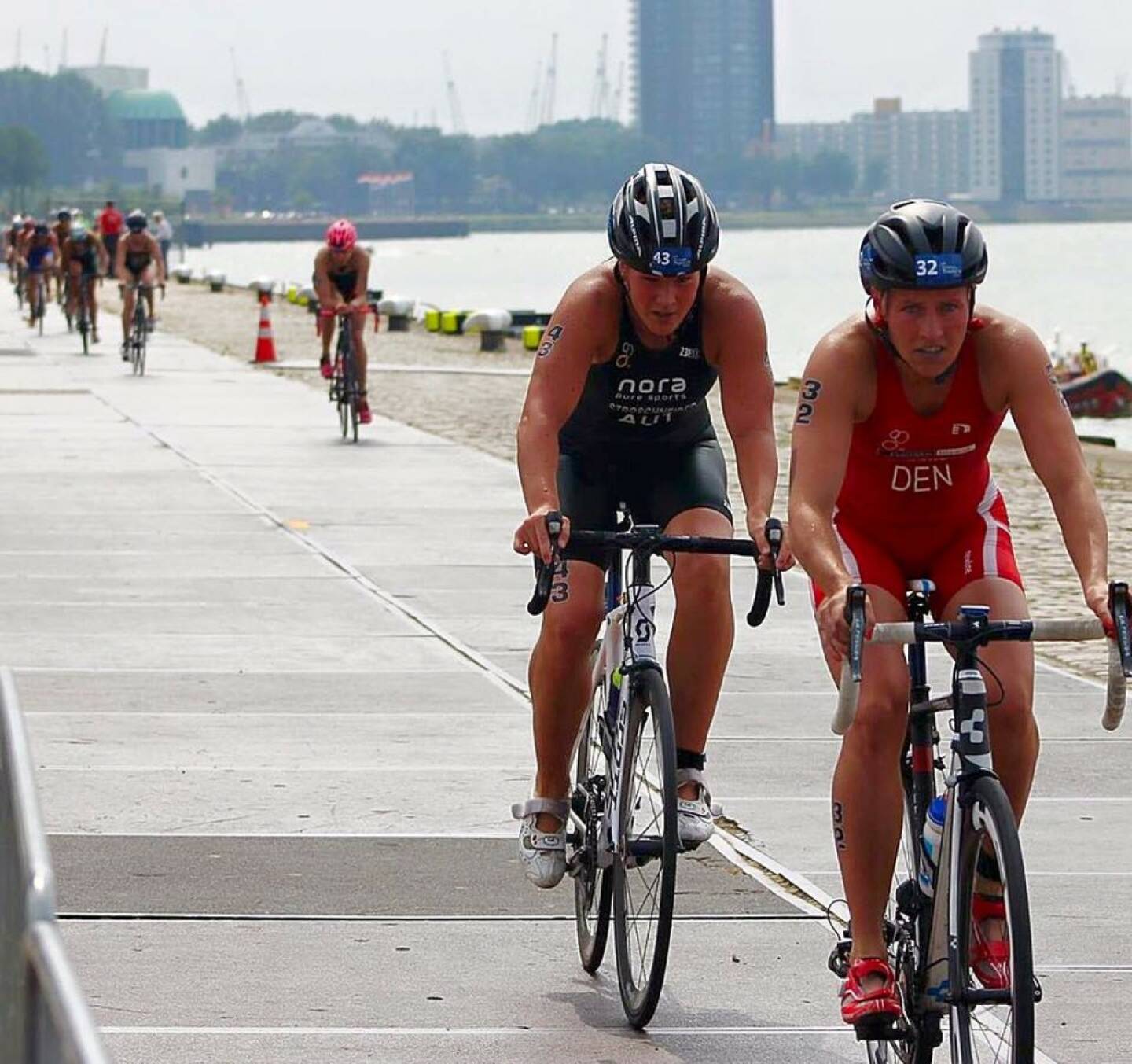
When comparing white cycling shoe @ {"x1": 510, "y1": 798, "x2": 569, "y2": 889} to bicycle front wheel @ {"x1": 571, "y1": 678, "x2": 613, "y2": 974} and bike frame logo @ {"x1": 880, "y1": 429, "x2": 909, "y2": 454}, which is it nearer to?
bicycle front wheel @ {"x1": 571, "y1": 678, "x2": 613, "y2": 974}

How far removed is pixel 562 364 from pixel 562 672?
29.9 inches

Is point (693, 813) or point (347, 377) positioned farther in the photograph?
point (347, 377)

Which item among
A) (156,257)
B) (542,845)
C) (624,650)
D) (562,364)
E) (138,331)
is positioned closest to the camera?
(624,650)

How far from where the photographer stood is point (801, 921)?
22.0 ft

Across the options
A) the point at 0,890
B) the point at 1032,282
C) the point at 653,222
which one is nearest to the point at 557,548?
the point at 653,222

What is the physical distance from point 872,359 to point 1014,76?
187248mm

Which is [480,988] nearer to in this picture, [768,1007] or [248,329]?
[768,1007]

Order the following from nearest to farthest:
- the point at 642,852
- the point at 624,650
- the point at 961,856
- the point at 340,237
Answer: the point at 961,856
the point at 642,852
the point at 624,650
the point at 340,237

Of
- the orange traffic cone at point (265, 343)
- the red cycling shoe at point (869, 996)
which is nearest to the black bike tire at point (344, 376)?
the orange traffic cone at point (265, 343)

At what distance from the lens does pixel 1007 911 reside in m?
4.47

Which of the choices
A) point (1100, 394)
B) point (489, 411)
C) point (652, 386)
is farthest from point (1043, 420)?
point (1100, 394)

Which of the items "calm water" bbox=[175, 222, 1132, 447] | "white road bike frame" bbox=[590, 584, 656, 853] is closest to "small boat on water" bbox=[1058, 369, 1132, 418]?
"calm water" bbox=[175, 222, 1132, 447]

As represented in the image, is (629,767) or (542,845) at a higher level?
(629,767)

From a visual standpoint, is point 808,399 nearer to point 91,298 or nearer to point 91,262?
point 91,262
